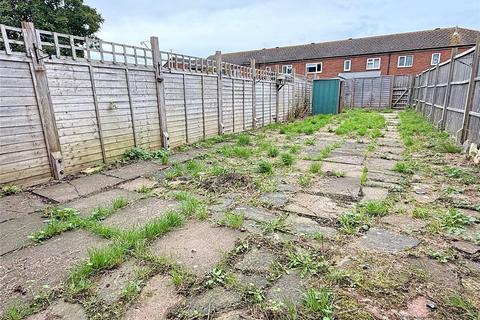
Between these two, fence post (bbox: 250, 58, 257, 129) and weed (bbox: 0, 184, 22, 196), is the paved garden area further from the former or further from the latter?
fence post (bbox: 250, 58, 257, 129)

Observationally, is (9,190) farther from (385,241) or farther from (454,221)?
(454,221)

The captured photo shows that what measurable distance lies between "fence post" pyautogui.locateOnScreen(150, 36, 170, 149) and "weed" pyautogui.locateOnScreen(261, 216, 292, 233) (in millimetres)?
3900

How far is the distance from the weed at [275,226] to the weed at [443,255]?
1052mm

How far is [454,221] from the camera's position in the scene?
2361 mm

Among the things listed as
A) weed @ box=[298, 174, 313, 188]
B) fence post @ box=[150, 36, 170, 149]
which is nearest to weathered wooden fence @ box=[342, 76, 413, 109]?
fence post @ box=[150, 36, 170, 149]

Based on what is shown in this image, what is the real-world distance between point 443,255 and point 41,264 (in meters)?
2.90

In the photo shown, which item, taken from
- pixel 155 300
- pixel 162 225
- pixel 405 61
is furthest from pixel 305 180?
pixel 405 61

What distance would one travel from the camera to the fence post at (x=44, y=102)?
11.3 ft

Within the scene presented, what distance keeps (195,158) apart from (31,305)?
3.74 meters

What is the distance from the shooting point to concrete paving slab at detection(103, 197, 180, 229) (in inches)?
99.7

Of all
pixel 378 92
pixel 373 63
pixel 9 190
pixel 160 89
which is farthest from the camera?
pixel 373 63

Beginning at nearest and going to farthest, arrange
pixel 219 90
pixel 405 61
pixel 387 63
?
pixel 219 90 < pixel 405 61 < pixel 387 63

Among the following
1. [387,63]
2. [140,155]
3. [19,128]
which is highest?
[387,63]

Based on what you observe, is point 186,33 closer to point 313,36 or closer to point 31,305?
point 31,305
